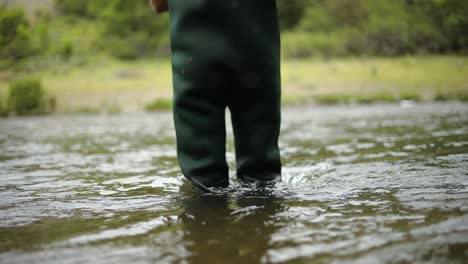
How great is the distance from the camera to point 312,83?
13.3 meters

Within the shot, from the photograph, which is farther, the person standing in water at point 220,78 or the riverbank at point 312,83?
the riverbank at point 312,83

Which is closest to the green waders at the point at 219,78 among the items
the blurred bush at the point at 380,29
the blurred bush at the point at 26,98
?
the blurred bush at the point at 26,98

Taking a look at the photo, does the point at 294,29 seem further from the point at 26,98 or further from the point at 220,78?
the point at 220,78

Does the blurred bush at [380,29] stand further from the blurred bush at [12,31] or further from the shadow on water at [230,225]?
the shadow on water at [230,225]

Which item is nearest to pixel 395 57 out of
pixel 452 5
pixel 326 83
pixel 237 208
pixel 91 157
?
pixel 452 5

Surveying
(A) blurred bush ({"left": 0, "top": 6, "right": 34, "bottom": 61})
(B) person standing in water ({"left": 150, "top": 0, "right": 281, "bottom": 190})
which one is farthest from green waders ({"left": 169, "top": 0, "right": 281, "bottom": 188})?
(A) blurred bush ({"left": 0, "top": 6, "right": 34, "bottom": 61})

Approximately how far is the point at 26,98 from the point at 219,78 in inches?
389

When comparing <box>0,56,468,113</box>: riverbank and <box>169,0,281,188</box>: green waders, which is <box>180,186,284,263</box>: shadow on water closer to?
<box>169,0,281,188</box>: green waders

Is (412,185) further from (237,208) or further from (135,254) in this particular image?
(135,254)

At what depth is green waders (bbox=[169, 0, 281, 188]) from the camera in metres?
1.88

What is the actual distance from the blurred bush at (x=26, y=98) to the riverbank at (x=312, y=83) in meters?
0.70

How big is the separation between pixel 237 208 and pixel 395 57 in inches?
666

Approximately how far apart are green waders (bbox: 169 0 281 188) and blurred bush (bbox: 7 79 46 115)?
9.68 metres

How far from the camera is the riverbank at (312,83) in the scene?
A: 11.5 meters
